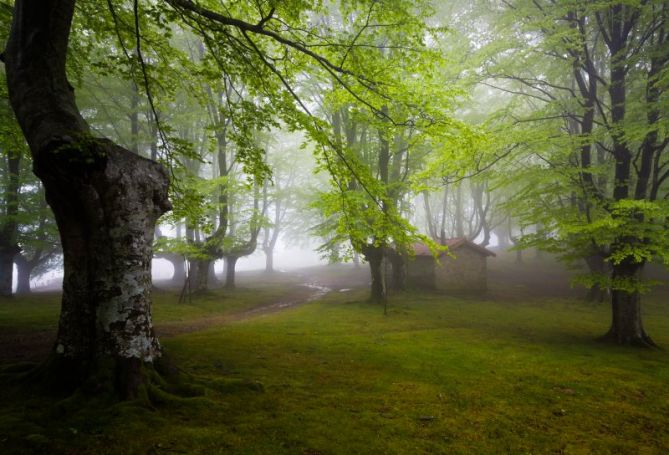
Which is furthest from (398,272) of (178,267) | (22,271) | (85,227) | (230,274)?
(22,271)

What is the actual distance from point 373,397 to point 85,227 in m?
4.98

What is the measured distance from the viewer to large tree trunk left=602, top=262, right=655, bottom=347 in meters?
10.0

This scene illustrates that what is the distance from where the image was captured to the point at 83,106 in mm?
17594

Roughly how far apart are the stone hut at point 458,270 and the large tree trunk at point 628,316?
14073 millimetres

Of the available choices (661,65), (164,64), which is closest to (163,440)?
(164,64)

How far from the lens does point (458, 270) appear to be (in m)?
25.1

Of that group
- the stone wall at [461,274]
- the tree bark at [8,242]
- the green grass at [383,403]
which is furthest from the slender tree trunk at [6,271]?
the stone wall at [461,274]

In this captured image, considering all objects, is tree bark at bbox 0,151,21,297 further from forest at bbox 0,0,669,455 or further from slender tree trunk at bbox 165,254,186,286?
slender tree trunk at bbox 165,254,186,286

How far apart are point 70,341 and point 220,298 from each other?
53.8 ft

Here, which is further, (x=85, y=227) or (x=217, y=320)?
(x=217, y=320)

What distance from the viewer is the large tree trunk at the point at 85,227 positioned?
14.0ft

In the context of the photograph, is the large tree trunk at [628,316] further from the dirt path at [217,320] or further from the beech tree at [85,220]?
the dirt path at [217,320]

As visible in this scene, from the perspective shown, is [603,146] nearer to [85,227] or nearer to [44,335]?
[85,227]

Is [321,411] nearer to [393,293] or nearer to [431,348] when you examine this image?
[431,348]
